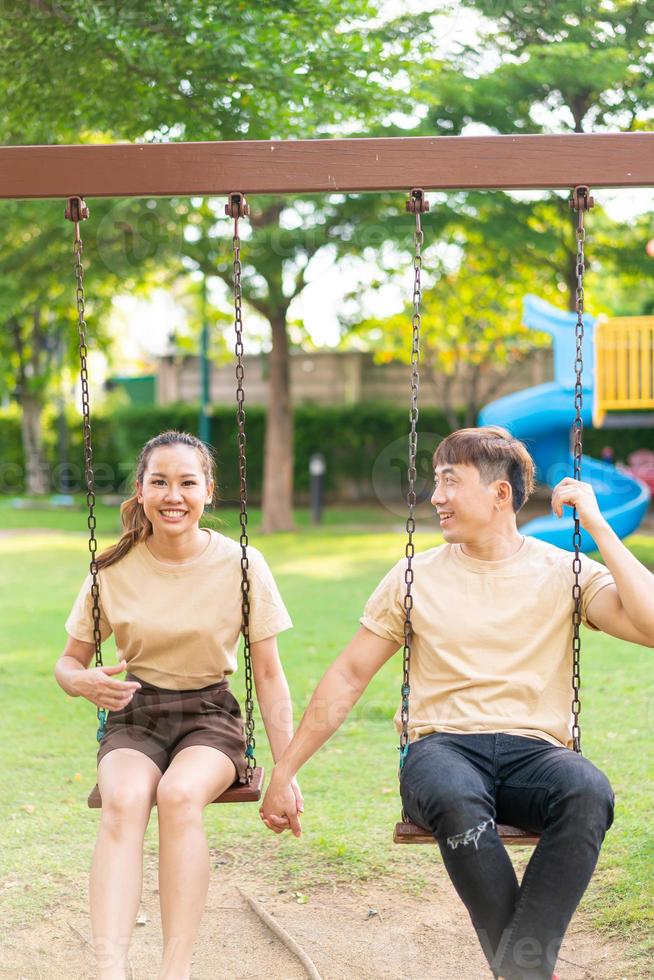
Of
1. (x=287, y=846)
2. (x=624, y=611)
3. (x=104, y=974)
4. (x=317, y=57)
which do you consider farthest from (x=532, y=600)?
(x=317, y=57)

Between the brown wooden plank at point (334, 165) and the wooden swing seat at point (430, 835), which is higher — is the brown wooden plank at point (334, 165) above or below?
above

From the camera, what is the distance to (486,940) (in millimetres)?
2383

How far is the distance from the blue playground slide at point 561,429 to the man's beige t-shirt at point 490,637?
23.4ft

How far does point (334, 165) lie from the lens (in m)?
2.97

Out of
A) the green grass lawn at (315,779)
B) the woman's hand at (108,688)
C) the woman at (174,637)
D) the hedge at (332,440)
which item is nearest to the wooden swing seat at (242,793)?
the woman at (174,637)

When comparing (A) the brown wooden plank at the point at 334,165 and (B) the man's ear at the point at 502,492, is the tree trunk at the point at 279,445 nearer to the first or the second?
(A) the brown wooden plank at the point at 334,165

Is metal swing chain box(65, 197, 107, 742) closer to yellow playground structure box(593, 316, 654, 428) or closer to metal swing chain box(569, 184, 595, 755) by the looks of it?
metal swing chain box(569, 184, 595, 755)

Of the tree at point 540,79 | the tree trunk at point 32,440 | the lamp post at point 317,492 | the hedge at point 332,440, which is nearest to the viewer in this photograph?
the tree at point 540,79

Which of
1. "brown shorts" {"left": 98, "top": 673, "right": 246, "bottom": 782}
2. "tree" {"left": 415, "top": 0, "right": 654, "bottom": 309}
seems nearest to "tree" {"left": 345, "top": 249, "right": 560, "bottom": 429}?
"tree" {"left": 415, "top": 0, "right": 654, "bottom": 309}

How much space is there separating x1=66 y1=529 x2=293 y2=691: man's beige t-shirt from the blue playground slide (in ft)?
23.3

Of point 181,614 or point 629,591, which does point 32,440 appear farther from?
point 629,591

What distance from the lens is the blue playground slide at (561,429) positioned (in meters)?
9.99

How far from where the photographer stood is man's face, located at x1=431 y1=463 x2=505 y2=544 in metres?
2.69

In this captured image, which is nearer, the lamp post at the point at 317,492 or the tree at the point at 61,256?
the tree at the point at 61,256
